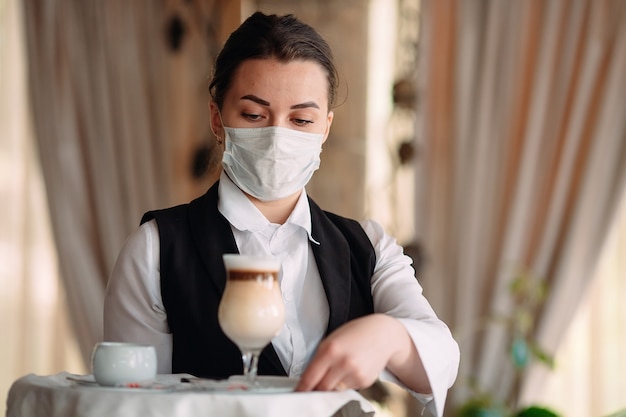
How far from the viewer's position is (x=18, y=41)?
14.2 ft

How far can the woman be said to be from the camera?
1.66m

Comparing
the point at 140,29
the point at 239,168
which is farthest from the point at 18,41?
the point at 239,168

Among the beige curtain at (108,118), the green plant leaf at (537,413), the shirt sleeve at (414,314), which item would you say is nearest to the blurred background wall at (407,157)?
the beige curtain at (108,118)

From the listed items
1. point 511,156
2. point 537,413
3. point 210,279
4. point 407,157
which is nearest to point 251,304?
point 210,279

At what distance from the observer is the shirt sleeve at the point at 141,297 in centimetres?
170

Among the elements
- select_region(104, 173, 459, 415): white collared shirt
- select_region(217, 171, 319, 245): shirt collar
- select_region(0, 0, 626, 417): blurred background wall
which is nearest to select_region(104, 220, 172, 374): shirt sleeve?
select_region(104, 173, 459, 415): white collared shirt

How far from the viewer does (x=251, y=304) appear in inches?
55.4

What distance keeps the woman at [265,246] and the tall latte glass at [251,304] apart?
0.21 m

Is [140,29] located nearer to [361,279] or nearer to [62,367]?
[62,367]

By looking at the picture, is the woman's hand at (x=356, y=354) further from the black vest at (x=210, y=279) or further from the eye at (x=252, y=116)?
the eye at (x=252, y=116)

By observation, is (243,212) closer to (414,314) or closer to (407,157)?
(414,314)

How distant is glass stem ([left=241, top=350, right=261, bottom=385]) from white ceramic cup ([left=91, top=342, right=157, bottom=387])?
0.45 feet

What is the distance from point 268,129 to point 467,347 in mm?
2614

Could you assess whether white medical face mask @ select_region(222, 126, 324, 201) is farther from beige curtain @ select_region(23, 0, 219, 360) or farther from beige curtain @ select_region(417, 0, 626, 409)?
beige curtain @ select_region(23, 0, 219, 360)
